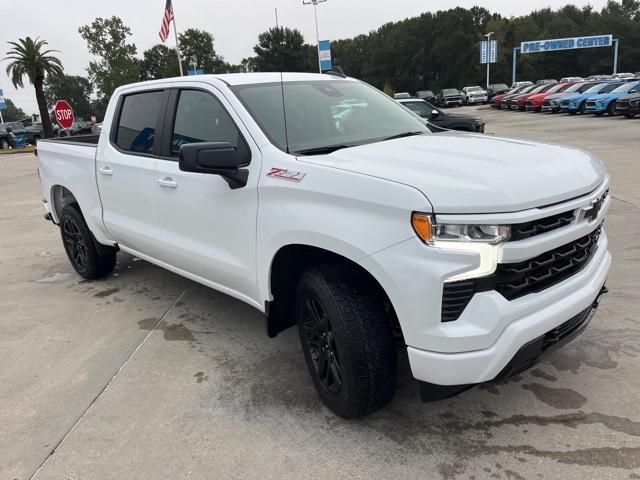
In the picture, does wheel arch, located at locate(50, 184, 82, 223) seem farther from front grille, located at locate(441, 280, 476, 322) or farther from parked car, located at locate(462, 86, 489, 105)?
parked car, located at locate(462, 86, 489, 105)

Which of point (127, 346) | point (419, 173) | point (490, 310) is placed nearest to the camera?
point (490, 310)

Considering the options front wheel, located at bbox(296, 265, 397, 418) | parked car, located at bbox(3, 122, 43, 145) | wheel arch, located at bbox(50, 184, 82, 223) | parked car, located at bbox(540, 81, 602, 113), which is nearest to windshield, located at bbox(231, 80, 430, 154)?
front wheel, located at bbox(296, 265, 397, 418)

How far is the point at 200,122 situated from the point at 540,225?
2.29 meters

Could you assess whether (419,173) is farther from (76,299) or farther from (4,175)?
(4,175)

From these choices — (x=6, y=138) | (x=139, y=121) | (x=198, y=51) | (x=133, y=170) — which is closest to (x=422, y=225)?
(x=133, y=170)

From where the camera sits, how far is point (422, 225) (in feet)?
7.29

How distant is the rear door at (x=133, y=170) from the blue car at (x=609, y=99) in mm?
23566

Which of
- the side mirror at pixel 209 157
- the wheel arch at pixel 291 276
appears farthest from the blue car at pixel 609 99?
the side mirror at pixel 209 157

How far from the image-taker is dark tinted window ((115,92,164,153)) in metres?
4.06

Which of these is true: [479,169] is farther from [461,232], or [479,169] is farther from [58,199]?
[58,199]

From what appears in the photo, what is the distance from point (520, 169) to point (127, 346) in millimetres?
3050

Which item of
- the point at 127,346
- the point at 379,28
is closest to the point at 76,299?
the point at 127,346

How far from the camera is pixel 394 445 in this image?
106 inches

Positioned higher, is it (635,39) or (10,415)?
(635,39)
